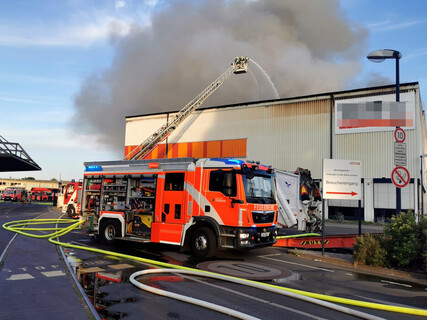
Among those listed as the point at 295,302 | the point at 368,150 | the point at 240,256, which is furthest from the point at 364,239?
the point at 368,150

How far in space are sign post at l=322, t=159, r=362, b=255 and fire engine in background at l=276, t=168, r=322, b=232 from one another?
386cm

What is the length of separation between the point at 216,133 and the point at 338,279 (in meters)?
33.2

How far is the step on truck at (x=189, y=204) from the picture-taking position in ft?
34.9

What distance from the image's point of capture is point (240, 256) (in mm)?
11938

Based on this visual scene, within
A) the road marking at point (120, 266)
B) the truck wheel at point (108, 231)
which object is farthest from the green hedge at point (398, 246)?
the truck wheel at point (108, 231)

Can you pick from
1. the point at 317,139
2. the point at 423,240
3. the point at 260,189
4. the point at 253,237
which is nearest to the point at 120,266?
the point at 253,237

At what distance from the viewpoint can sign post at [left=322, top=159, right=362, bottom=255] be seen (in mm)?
12383

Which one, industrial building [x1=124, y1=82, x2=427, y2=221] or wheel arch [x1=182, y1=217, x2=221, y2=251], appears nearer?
wheel arch [x1=182, y1=217, x2=221, y2=251]

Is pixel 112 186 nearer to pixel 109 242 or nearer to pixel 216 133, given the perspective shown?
pixel 109 242

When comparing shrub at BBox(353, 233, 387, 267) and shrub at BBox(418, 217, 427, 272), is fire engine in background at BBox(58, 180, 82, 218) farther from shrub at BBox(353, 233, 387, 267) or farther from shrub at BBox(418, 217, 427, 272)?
shrub at BBox(418, 217, 427, 272)

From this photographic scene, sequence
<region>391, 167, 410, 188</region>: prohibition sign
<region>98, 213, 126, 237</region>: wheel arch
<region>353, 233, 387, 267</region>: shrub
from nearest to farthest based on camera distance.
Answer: <region>353, 233, 387, 267</region>: shrub, <region>391, 167, 410, 188</region>: prohibition sign, <region>98, 213, 126, 237</region>: wheel arch

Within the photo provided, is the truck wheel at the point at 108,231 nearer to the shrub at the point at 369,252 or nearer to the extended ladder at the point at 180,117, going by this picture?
the shrub at the point at 369,252

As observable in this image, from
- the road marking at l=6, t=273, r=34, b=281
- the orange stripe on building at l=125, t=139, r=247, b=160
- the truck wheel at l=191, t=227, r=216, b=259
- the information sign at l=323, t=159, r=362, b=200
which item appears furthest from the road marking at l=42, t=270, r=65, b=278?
the orange stripe on building at l=125, t=139, r=247, b=160

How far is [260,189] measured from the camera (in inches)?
445
